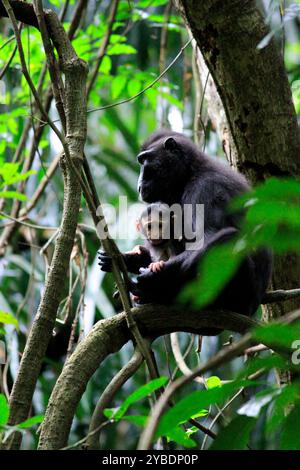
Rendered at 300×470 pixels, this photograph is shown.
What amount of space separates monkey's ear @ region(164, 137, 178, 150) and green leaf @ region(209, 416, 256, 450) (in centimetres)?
282

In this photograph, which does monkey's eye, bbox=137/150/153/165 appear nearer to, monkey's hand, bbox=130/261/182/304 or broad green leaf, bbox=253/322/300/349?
monkey's hand, bbox=130/261/182/304

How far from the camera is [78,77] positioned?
9.67 feet

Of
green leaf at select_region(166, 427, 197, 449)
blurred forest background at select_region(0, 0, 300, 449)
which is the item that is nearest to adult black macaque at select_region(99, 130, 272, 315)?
blurred forest background at select_region(0, 0, 300, 449)

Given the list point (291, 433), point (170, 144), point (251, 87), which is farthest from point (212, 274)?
point (170, 144)

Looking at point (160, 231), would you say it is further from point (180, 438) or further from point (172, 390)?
point (172, 390)

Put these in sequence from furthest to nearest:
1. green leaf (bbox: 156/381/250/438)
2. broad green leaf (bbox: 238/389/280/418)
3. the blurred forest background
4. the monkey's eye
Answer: the blurred forest background → the monkey's eye → broad green leaf (bbox: 238/389/280/418) → green leaf (bbox: 156/381/250/438)

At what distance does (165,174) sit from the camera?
14.0ft

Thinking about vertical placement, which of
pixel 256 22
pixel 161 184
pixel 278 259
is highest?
pixel 256 22

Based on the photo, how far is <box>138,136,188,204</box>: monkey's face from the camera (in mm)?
4246

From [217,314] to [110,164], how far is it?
17.3ft

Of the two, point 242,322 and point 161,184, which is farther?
point 161,184

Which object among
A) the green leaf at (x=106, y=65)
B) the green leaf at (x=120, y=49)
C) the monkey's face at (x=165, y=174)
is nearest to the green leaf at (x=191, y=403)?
the monkey's face at (x=165, y=174)
